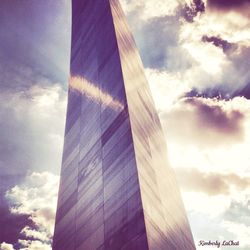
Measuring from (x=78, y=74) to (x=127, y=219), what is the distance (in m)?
19.8

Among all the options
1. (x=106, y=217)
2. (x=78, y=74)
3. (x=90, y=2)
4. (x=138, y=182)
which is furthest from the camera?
(x=90, y=2)

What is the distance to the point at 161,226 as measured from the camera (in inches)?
661

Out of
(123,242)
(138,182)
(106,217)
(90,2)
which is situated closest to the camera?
(123,242)

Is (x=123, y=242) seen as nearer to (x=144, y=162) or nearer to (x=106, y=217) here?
(x=106, y=217)

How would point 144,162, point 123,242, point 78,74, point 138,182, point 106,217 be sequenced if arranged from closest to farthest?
1. point 123,242
2. point 138,182
3. point 106,217
4. point 144,162
5. point 78,74

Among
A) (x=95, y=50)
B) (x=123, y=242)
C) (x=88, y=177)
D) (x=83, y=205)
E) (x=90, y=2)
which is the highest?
(x=90, y=2)

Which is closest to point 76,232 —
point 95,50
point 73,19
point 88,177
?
point 88,177

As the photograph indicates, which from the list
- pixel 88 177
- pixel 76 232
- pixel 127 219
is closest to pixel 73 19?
pixel 88 177

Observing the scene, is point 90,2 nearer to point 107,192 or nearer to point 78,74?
point 78,74

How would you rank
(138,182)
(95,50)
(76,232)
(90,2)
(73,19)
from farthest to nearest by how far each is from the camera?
(73,19) → (90,2) → (95,50) → (76,232) → (138,182)

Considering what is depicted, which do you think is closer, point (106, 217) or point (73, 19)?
point (106, 217)

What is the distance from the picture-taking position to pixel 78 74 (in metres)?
31.6

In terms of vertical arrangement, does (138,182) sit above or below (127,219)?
above

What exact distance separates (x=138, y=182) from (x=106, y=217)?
2.60m
